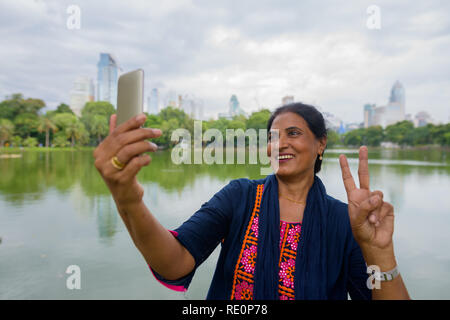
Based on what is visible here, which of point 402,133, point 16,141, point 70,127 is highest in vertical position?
point 402,133

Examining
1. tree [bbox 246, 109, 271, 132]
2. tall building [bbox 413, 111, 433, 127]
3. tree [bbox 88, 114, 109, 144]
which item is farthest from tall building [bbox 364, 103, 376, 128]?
tree [bbox 88, 114, 109, 144]

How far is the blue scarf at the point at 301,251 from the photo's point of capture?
1.54 metres

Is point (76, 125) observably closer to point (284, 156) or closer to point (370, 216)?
point (284, 156)

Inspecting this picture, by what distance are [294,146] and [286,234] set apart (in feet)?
1.94

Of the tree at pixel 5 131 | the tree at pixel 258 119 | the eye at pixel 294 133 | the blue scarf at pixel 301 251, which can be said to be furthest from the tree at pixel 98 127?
the blue scarf at pixel 301 251

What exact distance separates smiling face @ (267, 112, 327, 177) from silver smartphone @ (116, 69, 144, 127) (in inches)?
44.7

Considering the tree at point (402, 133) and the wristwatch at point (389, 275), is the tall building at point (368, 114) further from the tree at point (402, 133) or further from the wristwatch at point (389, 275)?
the wristwatch at point (389, 275)

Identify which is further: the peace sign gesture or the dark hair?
the dark hair

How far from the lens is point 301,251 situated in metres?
1.63

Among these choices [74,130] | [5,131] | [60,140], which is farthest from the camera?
[60,140]

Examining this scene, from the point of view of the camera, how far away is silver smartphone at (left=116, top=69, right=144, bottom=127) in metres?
1.03

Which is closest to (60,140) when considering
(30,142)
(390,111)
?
(30,142)

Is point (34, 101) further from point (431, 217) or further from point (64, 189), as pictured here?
point (431, 217)

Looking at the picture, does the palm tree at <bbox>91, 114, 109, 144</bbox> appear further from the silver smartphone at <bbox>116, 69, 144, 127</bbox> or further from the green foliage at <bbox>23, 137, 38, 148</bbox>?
the silver smartphone at <bbox>116, 69, 144, 127</bbox>
